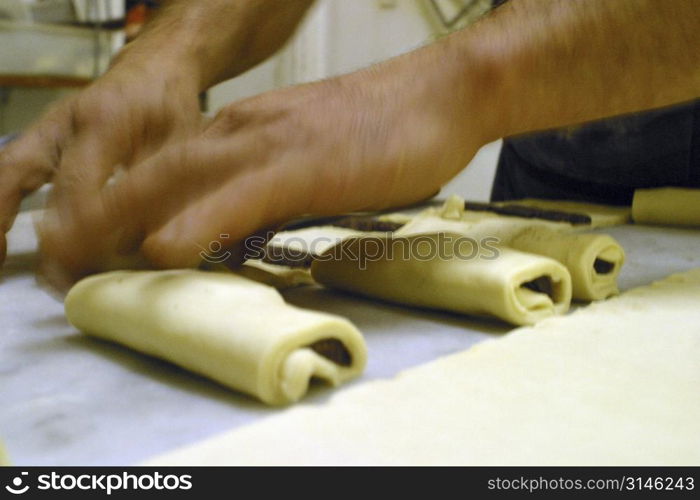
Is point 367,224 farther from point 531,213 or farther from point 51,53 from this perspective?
point 51,53

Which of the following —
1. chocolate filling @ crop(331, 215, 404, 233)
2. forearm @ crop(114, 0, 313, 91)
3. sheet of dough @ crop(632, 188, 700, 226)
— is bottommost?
chocolate filling @ crop(331, 215, 404, 233)

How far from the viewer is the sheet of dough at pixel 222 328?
27.2 inches

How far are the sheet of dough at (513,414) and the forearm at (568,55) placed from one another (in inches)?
14.2

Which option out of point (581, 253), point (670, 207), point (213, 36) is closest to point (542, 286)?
point (581, 253)

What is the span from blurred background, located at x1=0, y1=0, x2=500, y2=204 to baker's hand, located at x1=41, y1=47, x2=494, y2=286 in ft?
6.57

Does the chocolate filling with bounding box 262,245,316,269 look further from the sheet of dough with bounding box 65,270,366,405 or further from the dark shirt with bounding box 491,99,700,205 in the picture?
the dark shirt with bounding box 491,99,700,205

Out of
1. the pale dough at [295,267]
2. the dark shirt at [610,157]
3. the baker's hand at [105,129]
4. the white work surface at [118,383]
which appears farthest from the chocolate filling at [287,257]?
the dark shirt at [610,157]

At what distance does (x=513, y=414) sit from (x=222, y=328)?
1.07ft

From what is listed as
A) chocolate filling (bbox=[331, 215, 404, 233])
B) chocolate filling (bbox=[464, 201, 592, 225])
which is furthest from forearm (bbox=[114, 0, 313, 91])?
chocolate filling (bbox=[464, 201, 592, 225])

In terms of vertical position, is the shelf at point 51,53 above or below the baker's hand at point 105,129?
below

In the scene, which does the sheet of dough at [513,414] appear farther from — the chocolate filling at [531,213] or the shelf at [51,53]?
the shelf at [51,53]

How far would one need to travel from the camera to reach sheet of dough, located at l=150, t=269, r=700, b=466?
598 mm

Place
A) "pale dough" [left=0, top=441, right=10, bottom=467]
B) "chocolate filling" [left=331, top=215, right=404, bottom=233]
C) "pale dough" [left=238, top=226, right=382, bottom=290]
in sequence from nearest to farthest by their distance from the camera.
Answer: "pale dough" [left=0, top=441, right=10, bottom=467] < "pale dough" [left=238, top=226, right=382, bottom=290] < "chocolate filling" [left=331, top=215, right=404, bottom=233]
